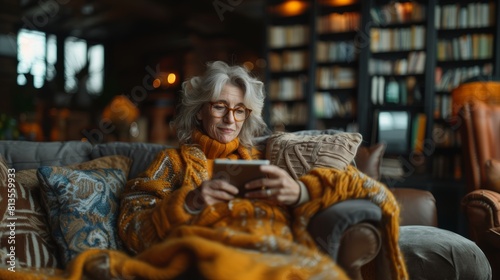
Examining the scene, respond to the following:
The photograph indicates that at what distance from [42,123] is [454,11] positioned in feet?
20.0

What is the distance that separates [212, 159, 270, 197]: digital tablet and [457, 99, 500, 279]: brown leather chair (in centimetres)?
127

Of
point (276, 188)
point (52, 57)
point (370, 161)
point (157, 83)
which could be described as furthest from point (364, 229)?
point (52, 57)

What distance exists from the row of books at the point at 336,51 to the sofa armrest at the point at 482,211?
8.82 feet

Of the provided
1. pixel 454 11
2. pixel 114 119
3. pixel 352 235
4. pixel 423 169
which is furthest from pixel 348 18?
pixel 352 235

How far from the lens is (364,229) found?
4.58 feet

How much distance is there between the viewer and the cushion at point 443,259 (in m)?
1.74

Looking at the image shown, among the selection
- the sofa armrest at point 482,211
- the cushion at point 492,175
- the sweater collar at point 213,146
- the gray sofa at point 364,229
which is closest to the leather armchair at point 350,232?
the gray sofa at point 364,229

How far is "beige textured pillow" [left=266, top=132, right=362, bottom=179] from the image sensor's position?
1893 mm

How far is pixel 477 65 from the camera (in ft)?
13.4

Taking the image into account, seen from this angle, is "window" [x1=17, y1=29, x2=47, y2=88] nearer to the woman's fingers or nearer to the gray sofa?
the gray sofa

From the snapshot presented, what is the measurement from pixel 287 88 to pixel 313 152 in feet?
10.5

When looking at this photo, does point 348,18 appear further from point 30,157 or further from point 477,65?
point 30,157

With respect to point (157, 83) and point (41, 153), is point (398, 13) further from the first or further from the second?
point (157, 83)

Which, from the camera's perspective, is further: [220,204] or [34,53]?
[34,53]
